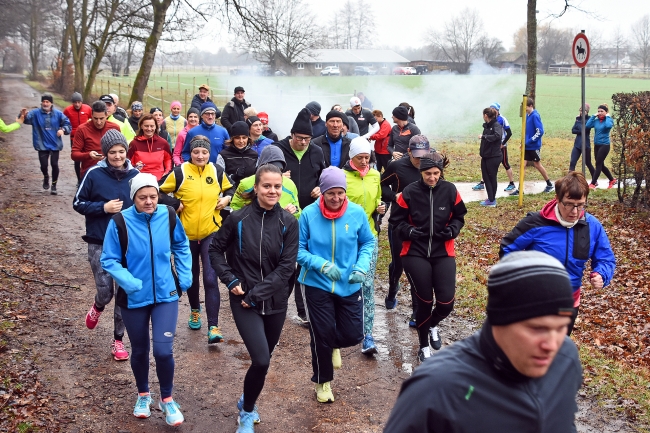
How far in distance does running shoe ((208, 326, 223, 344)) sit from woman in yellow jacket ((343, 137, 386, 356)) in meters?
1.52

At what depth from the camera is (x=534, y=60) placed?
18719 millimetres

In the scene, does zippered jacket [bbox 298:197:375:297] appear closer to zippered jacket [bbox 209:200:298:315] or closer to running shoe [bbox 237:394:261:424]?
zippered jacket [bbox 209:200:298:315]

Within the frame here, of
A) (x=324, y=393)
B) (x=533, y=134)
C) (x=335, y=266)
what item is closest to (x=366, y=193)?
(x=335, y=266)

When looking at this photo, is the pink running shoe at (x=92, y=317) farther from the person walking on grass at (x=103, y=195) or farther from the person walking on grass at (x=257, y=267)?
the person walking on grass at (x=257, y=267)

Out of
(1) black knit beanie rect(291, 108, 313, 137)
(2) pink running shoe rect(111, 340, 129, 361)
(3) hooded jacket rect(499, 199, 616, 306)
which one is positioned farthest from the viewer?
(1) black knit beanie rect(291, 108, 313, 137)

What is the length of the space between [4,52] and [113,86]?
59.6 meters

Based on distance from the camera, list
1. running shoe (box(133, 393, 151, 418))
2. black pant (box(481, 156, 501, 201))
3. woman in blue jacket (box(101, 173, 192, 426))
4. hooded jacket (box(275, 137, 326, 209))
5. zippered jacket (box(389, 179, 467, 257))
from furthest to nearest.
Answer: black pant (box(481, 156, 501, 201)) → hooded jacket (box(275, 137, 326, 209)) → zippered jacket (box(389, 179, 467, 257)) → running shoe (box(133, 393, 151, 418)) → woman in blue jacket (box(101, 173, 192, 426))

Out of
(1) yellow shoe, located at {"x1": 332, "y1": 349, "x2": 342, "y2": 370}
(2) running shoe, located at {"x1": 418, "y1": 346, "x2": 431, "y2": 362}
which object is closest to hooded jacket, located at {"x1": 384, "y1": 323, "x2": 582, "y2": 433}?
(1) yellow shoe, located at {"x1": 332, "y1": 349, "x2": 342, "y2": 370}

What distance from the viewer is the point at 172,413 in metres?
5.47

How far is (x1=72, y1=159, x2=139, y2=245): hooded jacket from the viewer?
6465 millimetres

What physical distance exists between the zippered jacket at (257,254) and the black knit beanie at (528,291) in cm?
337

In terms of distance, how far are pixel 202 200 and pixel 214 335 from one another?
142 cm

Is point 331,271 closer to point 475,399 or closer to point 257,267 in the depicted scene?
point 257,267

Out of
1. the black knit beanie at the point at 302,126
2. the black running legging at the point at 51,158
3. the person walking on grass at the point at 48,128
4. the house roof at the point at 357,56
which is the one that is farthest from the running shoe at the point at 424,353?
the house roof at the point at 357,56
